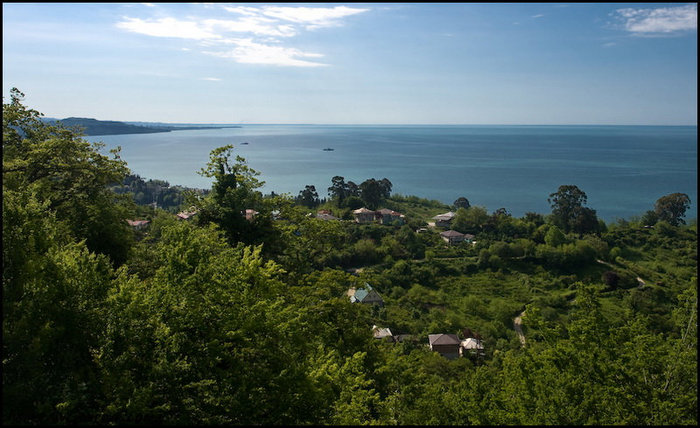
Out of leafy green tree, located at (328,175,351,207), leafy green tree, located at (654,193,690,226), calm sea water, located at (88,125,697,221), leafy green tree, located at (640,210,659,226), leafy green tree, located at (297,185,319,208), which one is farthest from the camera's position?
calm sea water, located at (88,125,697,221)

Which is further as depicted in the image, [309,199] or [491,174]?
[491,174]

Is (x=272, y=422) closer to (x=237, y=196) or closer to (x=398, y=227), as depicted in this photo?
(x=237, y=196)

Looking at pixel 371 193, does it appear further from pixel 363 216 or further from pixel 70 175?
pixel 70 175

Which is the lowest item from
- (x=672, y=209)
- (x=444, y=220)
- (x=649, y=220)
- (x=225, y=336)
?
(x=444, y=220)

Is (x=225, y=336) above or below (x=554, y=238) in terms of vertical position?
above

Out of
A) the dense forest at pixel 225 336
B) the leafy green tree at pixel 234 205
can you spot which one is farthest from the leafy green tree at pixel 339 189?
the leafy green tree at pixel 234 205

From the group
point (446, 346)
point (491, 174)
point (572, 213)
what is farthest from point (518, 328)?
point (491, 174)

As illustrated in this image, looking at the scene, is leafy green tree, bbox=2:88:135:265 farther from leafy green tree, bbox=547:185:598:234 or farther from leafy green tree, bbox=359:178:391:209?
leafy green tree, bbox=547:185:598:234

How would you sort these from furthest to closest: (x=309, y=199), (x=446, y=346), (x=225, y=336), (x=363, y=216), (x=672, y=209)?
1. (x=309, y=199)
2. (x=672, y=209)
3. (x=363, y=216)
4. (x=446, y=346)
5. (x=225, y=336)

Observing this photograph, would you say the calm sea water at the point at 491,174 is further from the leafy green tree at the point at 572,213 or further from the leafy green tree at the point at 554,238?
the leafy green tree at the point at 554,238

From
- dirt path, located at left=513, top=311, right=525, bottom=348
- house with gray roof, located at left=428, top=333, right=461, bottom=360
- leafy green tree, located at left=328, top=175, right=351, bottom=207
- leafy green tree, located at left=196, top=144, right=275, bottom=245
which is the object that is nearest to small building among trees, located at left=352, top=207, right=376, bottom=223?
leafy green tree, located at left=328, top=175, right=351, bottom=207

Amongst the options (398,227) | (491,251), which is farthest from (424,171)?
(491,251)

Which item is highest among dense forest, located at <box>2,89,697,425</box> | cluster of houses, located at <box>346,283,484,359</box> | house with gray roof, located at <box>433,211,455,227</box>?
dense forest, located at <box>2,89,697,425</box>
